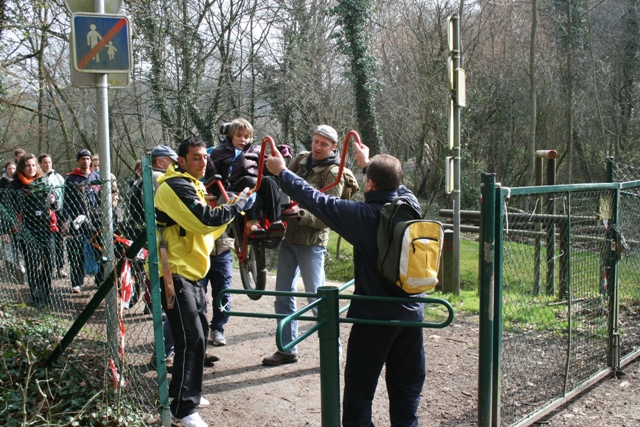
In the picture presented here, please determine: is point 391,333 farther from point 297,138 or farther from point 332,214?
point 297,138

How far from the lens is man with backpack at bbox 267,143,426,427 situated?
3.09 metres

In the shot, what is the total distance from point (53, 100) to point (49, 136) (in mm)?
3188

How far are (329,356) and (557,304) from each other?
109 inches

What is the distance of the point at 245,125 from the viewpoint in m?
4.85

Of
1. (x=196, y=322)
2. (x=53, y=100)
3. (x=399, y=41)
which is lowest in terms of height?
(x=196, y=322)

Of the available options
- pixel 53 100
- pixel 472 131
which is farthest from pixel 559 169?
pixel 53 100

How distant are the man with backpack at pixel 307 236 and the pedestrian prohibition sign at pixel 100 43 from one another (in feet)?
4.89

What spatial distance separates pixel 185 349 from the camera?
3.72 metres

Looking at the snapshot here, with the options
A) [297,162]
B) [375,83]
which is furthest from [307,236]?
[375,83]

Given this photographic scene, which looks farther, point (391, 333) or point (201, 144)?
point (201, 144)

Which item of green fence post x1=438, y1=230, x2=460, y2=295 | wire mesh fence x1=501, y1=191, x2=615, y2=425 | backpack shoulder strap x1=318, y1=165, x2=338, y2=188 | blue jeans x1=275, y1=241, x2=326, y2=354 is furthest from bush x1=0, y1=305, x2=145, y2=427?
green fence post x1=438, y1=230, x2=460, y2=295

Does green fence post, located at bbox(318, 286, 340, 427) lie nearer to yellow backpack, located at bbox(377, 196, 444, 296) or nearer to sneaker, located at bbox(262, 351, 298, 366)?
yellow backpack, located at bbox(377, 196, 444, 296)

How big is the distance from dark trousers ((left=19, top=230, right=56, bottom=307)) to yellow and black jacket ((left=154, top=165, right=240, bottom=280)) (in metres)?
2.44

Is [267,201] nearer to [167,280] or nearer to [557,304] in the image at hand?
[167,280]
